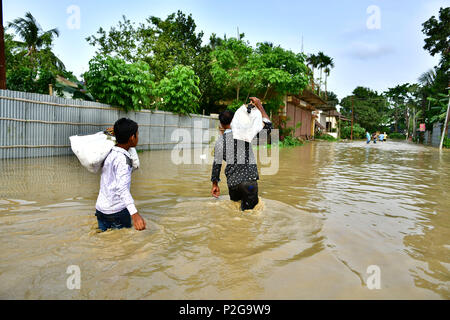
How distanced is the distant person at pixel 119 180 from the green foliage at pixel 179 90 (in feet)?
41.2

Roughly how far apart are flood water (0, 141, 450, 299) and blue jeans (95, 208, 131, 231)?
0.09 meters

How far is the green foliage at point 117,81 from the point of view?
37.1ft

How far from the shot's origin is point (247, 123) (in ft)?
12.0

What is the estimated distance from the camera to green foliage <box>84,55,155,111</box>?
11.3 meters

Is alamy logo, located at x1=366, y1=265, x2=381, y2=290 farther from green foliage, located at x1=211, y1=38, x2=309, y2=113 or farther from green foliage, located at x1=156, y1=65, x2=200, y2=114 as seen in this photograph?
green foliage, located at x1=211, y1=38, x2=309, y2=113

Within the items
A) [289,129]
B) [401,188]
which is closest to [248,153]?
[401,188]

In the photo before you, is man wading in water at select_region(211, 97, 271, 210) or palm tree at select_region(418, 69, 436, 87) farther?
palm tree at select_region(418, 69, 436, 87)

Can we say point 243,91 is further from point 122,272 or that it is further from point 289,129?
point 122,272

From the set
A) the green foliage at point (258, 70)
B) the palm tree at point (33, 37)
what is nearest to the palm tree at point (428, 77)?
the green foliage at point (258, 70)

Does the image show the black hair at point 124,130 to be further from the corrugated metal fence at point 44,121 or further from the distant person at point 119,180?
the corrugated metal fence at point 44,121

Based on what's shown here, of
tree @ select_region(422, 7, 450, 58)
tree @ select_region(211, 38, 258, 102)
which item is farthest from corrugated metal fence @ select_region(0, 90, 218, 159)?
tree @ select_region(422, 7, 450, 58)

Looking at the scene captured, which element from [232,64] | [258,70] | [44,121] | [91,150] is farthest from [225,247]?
[232,64]

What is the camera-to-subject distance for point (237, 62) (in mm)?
18766

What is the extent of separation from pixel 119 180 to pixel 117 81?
32.3ft
